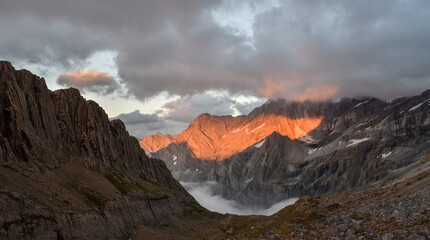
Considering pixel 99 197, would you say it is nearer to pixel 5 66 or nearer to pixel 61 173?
pixel 61 173

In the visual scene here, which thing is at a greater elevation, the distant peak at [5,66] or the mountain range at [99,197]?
the distant peak at [5,66]

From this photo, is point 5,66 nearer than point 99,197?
Yes

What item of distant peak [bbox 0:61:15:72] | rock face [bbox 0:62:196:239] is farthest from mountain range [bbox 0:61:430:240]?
rock face [bbox 0:62:196:239]

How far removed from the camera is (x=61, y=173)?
7994cm

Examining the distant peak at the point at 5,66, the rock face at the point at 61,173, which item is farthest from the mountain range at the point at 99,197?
the rock face at the point at 61,173

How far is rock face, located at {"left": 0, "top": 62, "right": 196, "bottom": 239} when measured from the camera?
57.1 metres

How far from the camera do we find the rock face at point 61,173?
5709 centimetres

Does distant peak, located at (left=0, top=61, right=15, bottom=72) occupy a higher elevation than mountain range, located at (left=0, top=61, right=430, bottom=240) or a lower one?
higher

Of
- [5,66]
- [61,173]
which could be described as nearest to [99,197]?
[61,173]

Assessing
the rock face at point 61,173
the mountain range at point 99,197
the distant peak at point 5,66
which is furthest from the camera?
the distant peak at point 5,66

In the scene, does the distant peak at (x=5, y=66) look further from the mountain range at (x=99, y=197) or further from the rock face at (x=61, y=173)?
the rock face at (x=61, y=173)

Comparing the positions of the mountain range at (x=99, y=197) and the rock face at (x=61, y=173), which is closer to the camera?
the mountain range at (x=99, y=197)

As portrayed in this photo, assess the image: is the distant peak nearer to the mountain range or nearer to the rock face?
the mountain range

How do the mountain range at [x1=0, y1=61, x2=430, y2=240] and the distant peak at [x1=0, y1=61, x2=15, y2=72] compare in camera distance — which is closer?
the mountain range at [x1=0, y1=61, x2=430, y2=240]
